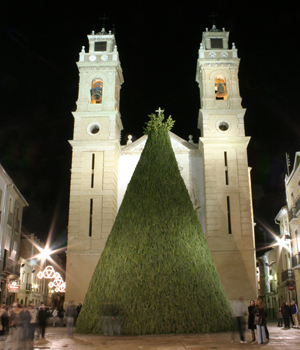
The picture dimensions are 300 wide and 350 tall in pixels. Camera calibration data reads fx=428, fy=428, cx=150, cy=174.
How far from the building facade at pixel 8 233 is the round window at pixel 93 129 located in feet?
19.2

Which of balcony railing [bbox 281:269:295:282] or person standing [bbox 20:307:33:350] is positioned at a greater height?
balcony railing [bbox 281:269:295:282]

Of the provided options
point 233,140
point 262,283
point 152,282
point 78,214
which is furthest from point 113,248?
point 262,283

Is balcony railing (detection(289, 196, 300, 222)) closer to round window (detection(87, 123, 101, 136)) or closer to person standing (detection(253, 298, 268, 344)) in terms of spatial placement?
round window (detection(87, 123, 101, 136))

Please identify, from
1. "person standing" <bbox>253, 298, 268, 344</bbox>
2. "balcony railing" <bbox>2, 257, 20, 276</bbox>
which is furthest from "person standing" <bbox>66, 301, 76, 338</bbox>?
"balcony railing" <bbox>2, 257, 20, 276</bbox>

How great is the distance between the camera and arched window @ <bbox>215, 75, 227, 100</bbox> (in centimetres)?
2872

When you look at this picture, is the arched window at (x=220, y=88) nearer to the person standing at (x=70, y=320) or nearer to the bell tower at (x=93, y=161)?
the bell tower at (x=93, y=161)

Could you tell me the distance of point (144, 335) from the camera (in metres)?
11.8

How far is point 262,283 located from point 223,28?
28385mm

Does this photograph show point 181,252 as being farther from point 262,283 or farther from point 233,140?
point 262,283

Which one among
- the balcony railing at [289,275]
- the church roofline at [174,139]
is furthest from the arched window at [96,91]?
the balcony railing at [289,275]

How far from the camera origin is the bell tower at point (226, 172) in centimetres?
2456

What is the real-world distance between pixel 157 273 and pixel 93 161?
51.3 feet

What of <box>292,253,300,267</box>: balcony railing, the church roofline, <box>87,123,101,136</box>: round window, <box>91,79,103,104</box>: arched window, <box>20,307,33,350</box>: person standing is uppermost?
<box>91,79,103,104</box>: arched window

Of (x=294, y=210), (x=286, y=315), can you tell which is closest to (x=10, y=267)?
(x=286, y=315)
